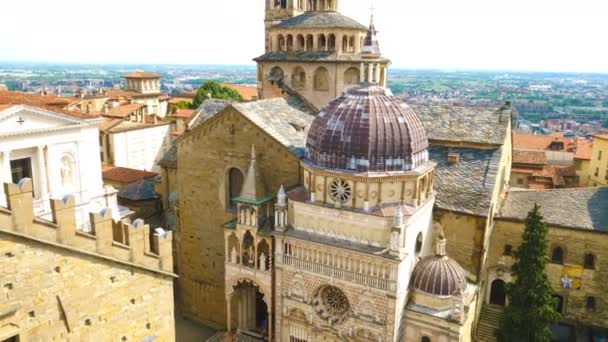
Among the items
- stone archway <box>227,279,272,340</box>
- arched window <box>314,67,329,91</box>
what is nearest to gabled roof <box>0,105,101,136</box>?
stone archway <box>227,279,272,340</box>

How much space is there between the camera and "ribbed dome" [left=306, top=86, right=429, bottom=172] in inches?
919

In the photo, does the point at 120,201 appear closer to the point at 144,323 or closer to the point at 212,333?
the point at 212,333

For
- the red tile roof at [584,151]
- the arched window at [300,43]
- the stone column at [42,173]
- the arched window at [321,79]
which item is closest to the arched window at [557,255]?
the arched window at [321,79]

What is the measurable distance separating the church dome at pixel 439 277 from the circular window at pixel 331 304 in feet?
12.3

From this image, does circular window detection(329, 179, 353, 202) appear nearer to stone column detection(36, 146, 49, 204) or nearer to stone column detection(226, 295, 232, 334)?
stone column detection(226, 295, 232, 334)

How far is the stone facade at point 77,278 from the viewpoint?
445 inches

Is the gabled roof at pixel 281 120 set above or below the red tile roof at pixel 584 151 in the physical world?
above

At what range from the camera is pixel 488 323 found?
1176 inches

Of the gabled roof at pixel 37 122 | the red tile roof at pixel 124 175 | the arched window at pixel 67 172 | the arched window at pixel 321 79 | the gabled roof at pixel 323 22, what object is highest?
the gabled roof at pixel 323 22

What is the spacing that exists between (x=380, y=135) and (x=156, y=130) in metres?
50.7

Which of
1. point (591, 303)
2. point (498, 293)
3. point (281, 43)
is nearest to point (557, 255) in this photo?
point (591, 303)

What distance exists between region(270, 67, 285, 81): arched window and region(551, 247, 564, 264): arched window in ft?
74.8

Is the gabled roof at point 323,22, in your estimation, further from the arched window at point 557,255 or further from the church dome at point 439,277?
the arched window at point 557,255

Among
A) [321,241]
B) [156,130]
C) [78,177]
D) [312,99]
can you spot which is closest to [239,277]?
[321,241]
